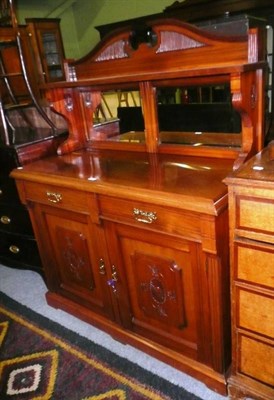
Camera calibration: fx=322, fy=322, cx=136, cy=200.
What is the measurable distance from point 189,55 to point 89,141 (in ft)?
2.34

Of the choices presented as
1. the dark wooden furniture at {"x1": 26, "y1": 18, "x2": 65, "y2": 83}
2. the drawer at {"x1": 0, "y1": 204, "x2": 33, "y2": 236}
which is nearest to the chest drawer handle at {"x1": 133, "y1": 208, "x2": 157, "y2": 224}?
the drawer at {"x1": 0, "y1": 204, "x2": 33, "y2": 236}

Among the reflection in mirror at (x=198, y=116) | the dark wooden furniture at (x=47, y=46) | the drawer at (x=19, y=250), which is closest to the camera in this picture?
the reflection in mirror at (x=198, y=116)

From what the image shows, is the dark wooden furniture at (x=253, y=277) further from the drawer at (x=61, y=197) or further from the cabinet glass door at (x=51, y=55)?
the cabinet glass door at (x=51, y=55)

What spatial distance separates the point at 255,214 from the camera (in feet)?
2.97

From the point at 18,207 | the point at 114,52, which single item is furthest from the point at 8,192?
the point at 114,52

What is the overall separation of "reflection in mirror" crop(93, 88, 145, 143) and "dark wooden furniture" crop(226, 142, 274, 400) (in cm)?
67

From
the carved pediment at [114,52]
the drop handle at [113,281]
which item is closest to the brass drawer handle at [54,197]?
the drop handle at [113,281]

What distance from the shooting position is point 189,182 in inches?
43.0

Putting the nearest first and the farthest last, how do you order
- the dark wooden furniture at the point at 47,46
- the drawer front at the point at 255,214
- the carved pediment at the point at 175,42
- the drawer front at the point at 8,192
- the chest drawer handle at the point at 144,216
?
the drawer front at the point at 255,214 → the chest drawer handle at the point at 144,216 → the carved pediment at the point at 175,42 → the drawer front at the point at 8,192 → the dark wooden furniture at the point at 47,46

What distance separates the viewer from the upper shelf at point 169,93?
111cm

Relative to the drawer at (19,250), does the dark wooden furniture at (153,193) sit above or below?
above

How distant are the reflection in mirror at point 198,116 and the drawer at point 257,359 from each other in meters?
0.73

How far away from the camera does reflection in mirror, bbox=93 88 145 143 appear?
5.03ft

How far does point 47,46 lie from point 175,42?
15.2 ft
